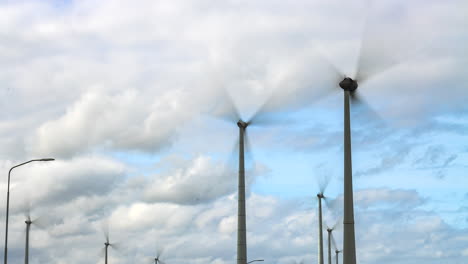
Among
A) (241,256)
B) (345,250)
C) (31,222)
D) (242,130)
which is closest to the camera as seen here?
(345,250)

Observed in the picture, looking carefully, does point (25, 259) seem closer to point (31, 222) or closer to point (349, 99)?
point (31, 222)

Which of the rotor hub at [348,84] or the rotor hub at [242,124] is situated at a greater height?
the rotor hub at [242,124]

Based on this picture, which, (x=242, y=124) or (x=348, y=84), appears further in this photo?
(x=242, y=124)

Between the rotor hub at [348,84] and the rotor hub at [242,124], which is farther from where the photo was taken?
the rotor hub at [242,124]

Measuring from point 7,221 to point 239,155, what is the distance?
44650mm

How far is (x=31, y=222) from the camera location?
507ft

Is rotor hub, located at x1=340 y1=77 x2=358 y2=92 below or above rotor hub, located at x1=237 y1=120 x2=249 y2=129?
below

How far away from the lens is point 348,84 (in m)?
72.0

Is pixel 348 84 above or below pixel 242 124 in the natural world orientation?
below

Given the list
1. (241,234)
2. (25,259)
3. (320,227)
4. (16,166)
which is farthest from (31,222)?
(16,166)

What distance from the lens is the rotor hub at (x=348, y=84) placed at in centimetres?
7206

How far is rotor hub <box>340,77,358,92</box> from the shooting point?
2837 inches

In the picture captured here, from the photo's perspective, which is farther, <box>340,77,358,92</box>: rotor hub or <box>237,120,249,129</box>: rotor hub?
<box>237,120,249,129</box>: rotor hub

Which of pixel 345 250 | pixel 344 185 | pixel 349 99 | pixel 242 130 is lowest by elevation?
pixel 345 250
